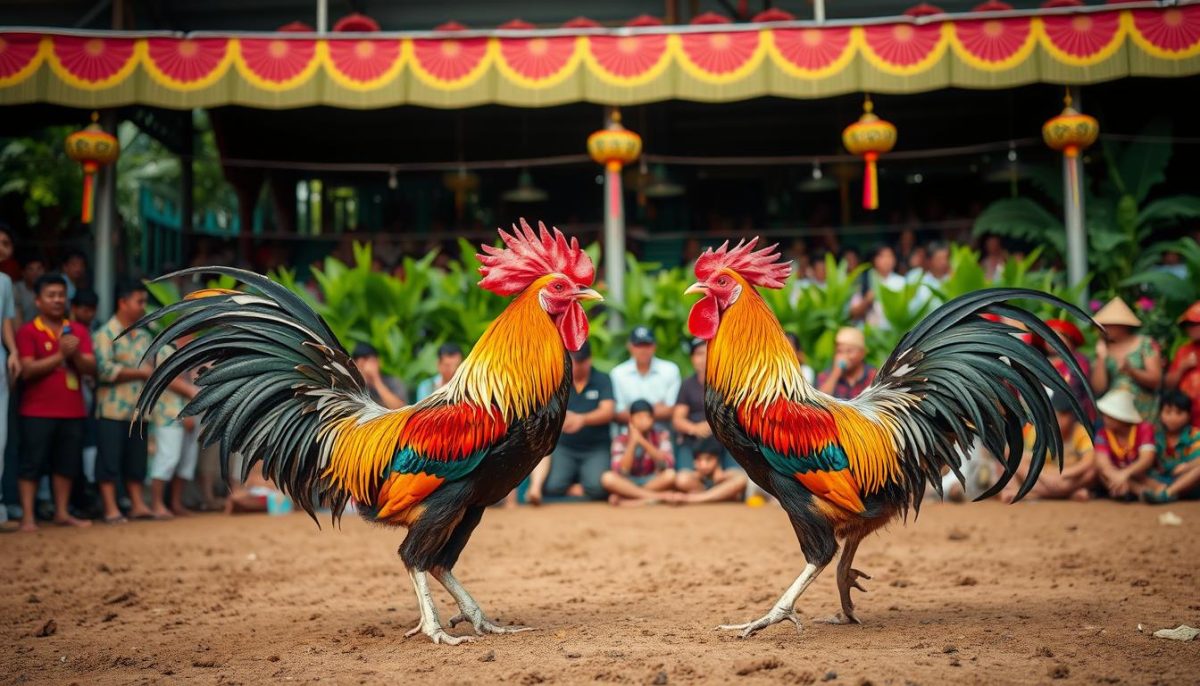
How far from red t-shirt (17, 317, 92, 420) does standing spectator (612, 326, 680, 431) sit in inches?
182

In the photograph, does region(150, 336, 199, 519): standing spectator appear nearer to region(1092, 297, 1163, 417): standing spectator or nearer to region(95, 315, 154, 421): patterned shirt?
region(95, 315, 154, 421): patterned shirt

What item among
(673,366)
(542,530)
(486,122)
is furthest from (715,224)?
(542,530)

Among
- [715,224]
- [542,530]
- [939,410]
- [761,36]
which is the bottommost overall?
[542,530]

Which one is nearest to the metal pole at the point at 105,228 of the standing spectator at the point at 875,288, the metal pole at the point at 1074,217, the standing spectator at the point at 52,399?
the standing spectator at the point at 52,399

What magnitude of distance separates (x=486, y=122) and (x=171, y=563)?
36.1 ft

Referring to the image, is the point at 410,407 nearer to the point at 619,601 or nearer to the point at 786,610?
the point at 619,601

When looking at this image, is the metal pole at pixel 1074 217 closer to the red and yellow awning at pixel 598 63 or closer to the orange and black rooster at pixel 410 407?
the red and yellow awning at pixel 598 63

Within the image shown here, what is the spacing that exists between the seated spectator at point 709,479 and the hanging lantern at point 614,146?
335 centimetres

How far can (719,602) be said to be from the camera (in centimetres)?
555

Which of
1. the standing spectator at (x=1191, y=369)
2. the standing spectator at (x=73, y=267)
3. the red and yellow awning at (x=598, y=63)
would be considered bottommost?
the standing spectator at (x=1191, y=369)

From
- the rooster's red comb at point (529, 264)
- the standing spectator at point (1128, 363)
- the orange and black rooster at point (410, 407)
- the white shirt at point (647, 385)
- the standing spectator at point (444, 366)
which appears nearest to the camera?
the orange and black rooster at point (410, 407)

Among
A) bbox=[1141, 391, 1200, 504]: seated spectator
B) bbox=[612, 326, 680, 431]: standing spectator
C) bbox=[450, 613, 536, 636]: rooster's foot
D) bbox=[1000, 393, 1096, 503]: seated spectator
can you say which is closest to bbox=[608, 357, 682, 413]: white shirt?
bbox=[612, 326, 680, 431]: standing spectator

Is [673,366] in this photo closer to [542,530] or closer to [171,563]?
[542,530]

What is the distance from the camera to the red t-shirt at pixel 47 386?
334 inches
